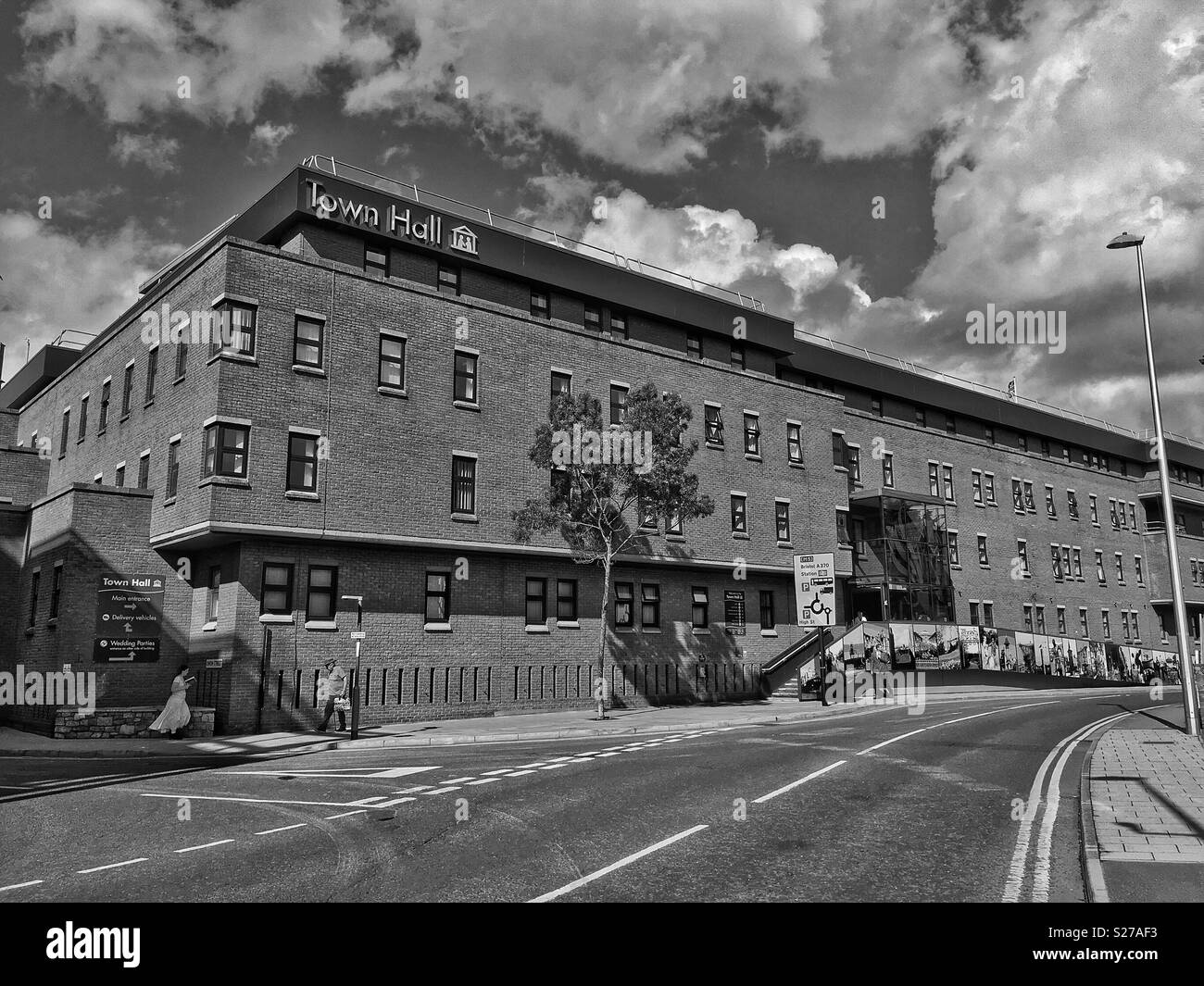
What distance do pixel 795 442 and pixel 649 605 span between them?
11077 millimetres

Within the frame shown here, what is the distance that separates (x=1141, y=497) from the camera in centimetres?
6500

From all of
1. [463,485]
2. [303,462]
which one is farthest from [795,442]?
[303,462]

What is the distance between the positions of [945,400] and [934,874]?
162 ft

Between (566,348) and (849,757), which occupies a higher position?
(566,348)

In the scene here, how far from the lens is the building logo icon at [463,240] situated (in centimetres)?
3098

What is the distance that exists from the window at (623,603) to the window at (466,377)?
334 inches

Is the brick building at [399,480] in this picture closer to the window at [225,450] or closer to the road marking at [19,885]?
the window at [225,450]

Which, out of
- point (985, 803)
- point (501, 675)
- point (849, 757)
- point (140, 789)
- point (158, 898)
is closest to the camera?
point (158, 898)

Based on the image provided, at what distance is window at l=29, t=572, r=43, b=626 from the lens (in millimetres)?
25550

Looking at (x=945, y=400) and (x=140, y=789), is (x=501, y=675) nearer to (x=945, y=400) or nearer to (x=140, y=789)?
(x=140, y=789)

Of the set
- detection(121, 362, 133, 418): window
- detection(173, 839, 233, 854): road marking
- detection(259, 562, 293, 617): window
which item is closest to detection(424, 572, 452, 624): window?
detection(259, 562, 293, 617): window

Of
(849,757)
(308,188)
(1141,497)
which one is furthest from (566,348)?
(1141,497)

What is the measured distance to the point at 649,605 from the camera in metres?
32.8

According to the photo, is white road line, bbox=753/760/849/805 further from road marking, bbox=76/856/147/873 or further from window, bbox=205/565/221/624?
window, bbox=205/565/221/624
